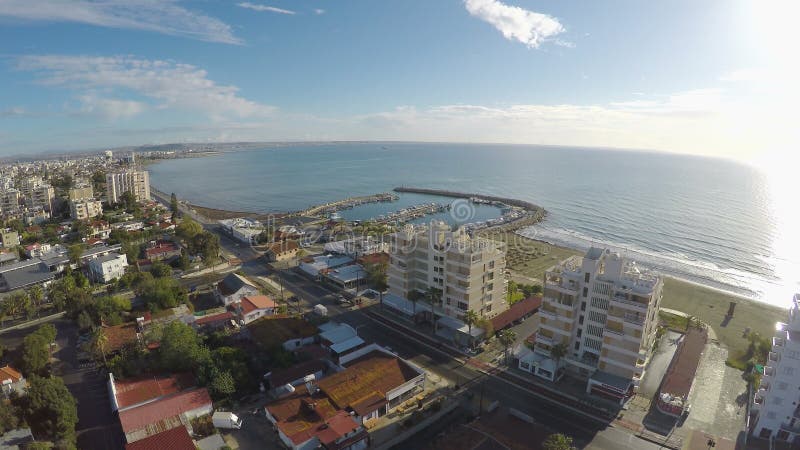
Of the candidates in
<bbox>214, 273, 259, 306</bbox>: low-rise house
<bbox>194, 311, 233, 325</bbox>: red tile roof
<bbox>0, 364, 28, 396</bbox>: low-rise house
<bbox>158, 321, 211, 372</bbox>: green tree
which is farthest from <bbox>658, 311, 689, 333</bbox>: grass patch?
<bbox>0, 364, 28, 396</bbox>: low-rise house

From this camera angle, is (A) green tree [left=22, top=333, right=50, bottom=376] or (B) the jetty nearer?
(A) green tree [left=22, top=333, right=50, bottom=376]

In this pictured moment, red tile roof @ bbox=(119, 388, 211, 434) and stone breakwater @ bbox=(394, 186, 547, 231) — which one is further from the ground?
stone breakwater @ bbox=(394, 186, 547, 231)

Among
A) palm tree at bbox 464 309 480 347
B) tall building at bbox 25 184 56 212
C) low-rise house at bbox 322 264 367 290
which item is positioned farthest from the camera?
tall building at bbox 25 184 56 212

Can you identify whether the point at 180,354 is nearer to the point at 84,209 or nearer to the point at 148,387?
the point at 148,387

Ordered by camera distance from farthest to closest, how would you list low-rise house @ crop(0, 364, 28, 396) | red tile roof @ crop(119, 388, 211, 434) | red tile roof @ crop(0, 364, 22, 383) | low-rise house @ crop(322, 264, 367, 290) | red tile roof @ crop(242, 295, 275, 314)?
1. low-rise house @ crop(322, 264, 367, 290)
2. red tile roof @ crop(242, 295, 275, 314)
3. red tile roof @ crop(0, 364, 22, 383)
4. low-rise house @ crop(0, 364, 28, 396)
5. red tile roof @ crop(119, 388, 211, 434)

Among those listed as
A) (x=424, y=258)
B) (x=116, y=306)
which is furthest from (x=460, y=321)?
(x=116, y=306)

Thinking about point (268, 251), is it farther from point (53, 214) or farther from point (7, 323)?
point (53, 214)

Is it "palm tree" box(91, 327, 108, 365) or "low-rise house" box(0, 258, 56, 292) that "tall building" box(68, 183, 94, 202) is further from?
"palm tree" box(91, 327, 108, 365)
